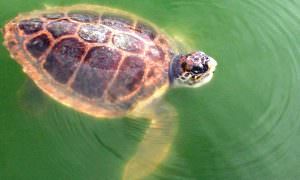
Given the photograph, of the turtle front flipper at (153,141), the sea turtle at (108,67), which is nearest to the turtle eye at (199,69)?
the sea turtle at (108,67)

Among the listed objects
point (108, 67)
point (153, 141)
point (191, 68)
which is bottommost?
point (153, 141)

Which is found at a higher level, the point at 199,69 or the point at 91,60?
the point at 199,69

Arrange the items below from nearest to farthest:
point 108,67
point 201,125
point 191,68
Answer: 1. point 108,67
2. point 191,68
3. point 201,125

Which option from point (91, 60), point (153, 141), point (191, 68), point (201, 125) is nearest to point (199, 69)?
point (191, 68)

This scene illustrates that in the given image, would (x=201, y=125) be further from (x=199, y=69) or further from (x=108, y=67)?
(x=108, y=67)

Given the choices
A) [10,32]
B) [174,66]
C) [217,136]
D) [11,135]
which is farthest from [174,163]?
[10,32]
